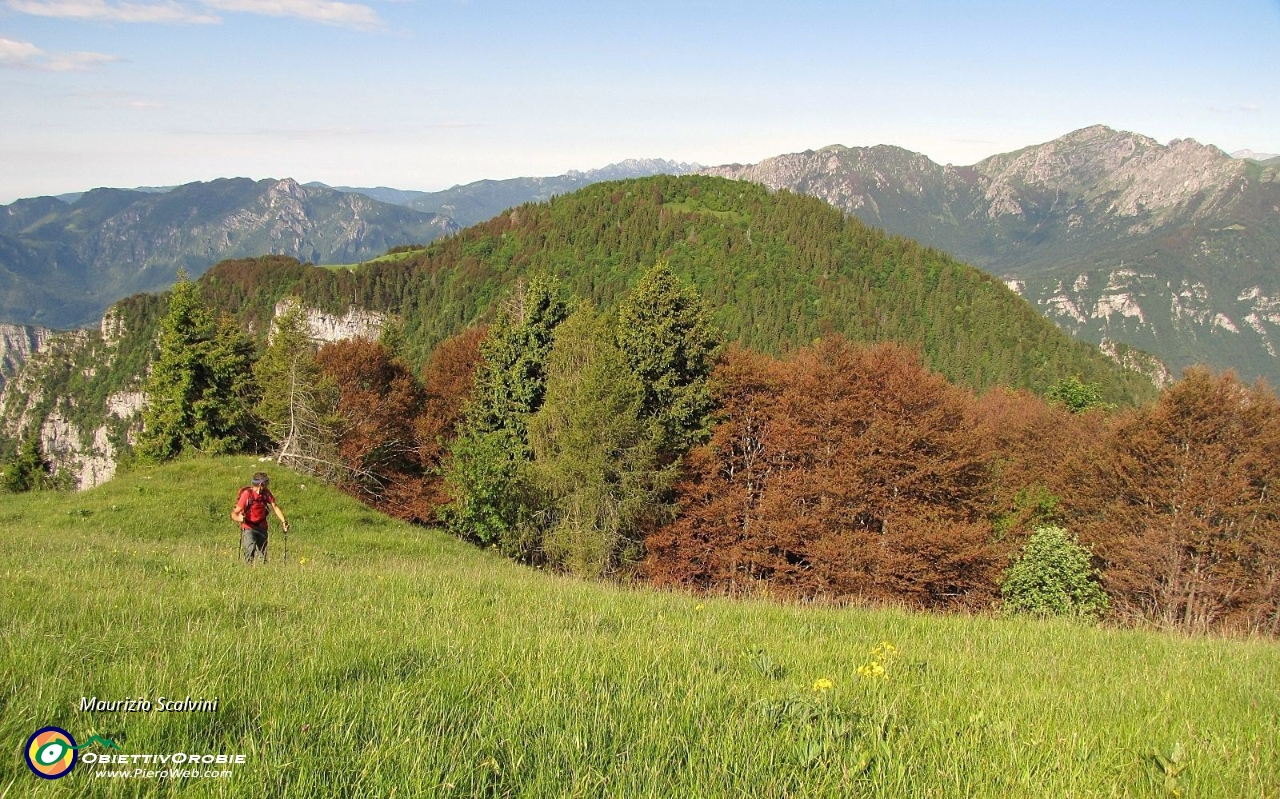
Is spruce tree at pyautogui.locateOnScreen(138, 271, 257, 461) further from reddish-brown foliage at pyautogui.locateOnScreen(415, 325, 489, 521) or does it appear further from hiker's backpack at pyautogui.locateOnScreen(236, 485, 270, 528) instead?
hiker's backpack at pyautogui.locateOnScreen(236, 485, 270, 528)

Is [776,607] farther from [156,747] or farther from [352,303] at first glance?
[352,303]

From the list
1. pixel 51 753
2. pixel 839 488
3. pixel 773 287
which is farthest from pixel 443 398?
pixel 773 287

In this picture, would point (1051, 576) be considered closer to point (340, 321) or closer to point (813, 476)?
point (813, 476)

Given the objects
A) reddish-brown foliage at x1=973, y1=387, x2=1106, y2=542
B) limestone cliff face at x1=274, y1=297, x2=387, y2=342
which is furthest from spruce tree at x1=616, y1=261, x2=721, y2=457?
limestone cliff face at x1=274, y1=297, x2=387, y2=342

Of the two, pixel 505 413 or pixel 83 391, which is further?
pixel 83 391

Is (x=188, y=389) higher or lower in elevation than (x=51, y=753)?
lower

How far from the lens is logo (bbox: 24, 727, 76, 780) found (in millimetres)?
2670

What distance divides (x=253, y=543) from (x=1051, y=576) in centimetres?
2643

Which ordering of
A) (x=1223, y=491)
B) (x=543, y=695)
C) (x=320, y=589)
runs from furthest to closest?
1. (x=1223, y=491)
2. (x=320, y=589)
3. (x=543, y=695)

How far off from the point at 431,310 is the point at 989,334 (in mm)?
136439

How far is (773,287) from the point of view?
169625 mm

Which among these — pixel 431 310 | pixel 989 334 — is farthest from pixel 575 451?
pixel 431 310

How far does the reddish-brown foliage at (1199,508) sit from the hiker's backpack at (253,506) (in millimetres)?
31993

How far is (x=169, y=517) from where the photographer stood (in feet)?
63.5
